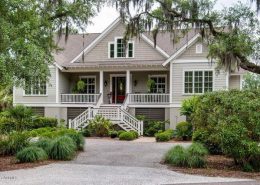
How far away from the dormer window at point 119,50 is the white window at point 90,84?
266 centimetres

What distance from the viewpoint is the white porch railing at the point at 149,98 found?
28.3m

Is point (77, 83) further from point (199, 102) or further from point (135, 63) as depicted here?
point (199, 102)

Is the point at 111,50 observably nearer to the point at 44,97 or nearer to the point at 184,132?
the point at 44,97

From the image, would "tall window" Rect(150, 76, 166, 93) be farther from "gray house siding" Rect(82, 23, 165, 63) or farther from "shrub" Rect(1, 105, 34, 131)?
"shrub" Rect(1, 105, 34, 131)

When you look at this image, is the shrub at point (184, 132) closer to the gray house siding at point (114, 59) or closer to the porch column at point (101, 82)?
the gray house siding at point (114, 59)

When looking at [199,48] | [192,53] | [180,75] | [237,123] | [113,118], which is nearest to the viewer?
[237,123]

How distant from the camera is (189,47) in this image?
89.1 ft

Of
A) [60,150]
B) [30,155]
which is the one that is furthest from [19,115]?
[30,155]

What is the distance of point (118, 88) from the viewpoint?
102 ft

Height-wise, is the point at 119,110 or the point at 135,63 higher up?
the point at 135,63

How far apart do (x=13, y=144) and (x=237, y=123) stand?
845 cm

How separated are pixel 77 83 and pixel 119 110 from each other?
17.0 feet

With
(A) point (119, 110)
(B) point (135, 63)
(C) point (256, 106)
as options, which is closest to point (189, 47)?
(B) point (135, 63)

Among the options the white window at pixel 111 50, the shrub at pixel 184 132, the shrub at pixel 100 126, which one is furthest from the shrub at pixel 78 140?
the white window at pixel 111 50
